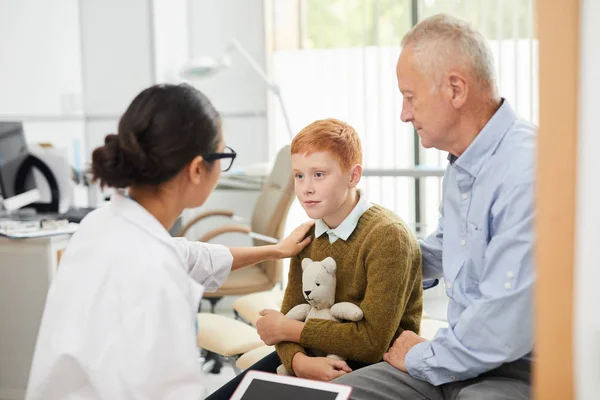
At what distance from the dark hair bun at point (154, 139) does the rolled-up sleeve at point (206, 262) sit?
14.7 inches

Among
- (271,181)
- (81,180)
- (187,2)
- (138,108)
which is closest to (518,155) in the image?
(138,108)

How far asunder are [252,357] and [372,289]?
723 millimetres

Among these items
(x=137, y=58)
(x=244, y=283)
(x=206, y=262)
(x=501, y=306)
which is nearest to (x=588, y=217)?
(x=501, y=306)

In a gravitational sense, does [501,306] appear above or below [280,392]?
above

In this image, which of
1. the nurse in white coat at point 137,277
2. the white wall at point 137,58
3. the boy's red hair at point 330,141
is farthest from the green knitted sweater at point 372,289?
the white wall at point 137,58

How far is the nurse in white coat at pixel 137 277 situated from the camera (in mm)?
1052

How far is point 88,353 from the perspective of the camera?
107 centimetres

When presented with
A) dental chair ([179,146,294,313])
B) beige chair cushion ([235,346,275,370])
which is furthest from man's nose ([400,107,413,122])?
dental chair ([179,146,294,313])

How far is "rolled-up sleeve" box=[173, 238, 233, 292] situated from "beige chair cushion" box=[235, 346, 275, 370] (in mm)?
483

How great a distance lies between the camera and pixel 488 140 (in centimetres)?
136

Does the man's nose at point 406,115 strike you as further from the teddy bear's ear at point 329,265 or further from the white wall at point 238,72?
the white wall at point 238,72

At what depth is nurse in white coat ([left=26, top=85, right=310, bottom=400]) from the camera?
105 cm

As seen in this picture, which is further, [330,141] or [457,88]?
[330,141]

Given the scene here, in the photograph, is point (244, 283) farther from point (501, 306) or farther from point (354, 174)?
point (501, 306)
